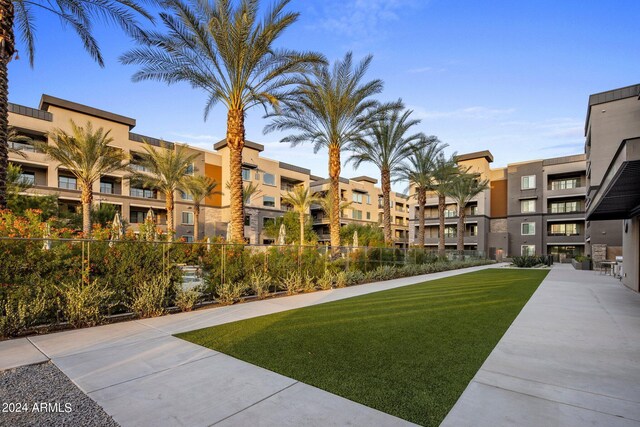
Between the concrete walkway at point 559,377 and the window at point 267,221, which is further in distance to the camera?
the window at point 267,221

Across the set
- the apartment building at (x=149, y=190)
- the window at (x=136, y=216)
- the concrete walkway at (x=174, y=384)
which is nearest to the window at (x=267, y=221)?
the apartment building at (x=149, y=190)

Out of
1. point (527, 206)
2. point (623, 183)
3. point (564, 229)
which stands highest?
point (527, 206)

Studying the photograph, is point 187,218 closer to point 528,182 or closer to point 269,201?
point 269,201

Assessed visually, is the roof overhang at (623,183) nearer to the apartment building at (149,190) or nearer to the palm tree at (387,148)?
the palm tree at (387,148)

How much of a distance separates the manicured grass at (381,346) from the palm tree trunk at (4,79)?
25.3ft

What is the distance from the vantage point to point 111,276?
8531 mm

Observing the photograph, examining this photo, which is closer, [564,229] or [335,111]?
[335,111]

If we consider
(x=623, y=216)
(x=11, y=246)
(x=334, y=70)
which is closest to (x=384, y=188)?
(x=334, y=70)

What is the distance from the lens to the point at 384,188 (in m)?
Answer: 25.2

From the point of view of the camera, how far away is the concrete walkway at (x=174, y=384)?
363 cm

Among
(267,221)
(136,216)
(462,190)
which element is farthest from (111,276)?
(267,221)

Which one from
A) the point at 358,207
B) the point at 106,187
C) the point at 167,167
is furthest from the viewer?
the point at 358,207

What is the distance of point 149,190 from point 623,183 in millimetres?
48143

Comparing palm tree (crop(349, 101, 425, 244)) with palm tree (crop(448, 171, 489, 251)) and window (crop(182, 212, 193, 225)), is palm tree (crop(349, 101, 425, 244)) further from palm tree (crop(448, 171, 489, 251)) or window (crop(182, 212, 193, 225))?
window (crop(182, 212, 193, 225))
